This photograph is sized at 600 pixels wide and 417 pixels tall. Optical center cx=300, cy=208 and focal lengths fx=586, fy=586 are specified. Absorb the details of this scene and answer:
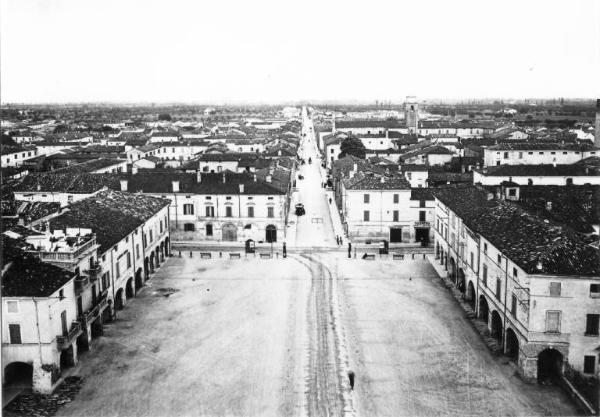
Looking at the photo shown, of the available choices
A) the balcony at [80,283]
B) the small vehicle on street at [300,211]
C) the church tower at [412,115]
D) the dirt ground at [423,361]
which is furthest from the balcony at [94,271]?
the church tower at [412,115]

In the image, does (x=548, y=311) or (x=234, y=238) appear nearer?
(x=548, y=311)

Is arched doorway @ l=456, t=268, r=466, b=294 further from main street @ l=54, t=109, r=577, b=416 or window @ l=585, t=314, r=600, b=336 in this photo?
window @ l=585, t=314, r=600, b=336

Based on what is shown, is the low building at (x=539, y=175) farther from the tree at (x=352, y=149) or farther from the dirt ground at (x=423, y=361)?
the tree at (x=352, y=149)

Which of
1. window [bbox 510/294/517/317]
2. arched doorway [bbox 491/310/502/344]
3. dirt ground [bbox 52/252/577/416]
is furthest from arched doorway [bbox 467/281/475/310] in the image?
window [bbox 510/294/517/317]

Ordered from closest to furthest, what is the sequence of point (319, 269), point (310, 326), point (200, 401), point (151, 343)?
point (200, 401) < point (151, 343) < point (310, 326) < point (319, 269)

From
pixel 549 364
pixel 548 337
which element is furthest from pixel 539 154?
pixel 548 337

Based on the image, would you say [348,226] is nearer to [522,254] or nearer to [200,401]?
[522,254]

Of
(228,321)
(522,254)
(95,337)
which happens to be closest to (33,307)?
(95,337)

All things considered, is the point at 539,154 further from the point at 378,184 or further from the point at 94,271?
the point at 94,271

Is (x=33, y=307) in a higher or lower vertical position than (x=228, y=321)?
higher
